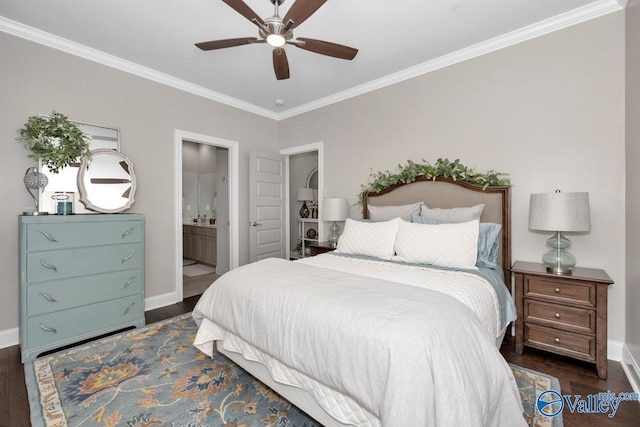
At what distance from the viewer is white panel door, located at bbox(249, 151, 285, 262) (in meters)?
4.33

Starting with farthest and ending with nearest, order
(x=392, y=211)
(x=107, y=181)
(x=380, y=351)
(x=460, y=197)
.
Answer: (x=392, y=211) → (x=107, y=181) → (x=460, y=197) → (x=380, y=351)

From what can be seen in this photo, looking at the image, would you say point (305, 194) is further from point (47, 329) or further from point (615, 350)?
point (615, 350)

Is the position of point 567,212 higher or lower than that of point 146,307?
higher

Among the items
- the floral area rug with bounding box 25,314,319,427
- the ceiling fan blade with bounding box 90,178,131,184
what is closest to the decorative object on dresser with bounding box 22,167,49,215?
the ceiling fan blade with bounding box 90,178,131,184

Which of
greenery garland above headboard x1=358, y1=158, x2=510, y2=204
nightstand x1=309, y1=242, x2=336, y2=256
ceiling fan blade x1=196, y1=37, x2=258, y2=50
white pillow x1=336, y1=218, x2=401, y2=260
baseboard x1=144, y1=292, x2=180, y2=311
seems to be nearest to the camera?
ceiling fan blade x1=196, y1=37, x2=258, y2=50

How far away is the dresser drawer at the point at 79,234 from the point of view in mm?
2279

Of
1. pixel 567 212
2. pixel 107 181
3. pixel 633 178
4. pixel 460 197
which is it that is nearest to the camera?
pixel 633 178

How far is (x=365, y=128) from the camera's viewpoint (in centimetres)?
377

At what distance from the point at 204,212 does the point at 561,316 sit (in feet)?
20.3

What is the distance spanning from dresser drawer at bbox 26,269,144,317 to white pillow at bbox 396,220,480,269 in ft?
8.62

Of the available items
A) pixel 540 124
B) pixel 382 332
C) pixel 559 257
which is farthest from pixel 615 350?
pixel 382 332

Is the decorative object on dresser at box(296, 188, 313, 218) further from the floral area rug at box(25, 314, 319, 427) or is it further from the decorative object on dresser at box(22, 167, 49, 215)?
the decorative object on dresser at box(22, 167, 49, 215)

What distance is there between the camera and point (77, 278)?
2.48m

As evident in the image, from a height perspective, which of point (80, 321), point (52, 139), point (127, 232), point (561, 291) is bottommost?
point (80, 321)
